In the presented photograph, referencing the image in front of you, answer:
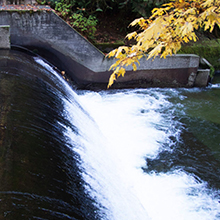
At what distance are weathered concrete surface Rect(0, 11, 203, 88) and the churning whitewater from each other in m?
1.66

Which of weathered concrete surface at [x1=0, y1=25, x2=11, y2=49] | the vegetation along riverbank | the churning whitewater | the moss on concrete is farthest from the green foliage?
the moss on concrete

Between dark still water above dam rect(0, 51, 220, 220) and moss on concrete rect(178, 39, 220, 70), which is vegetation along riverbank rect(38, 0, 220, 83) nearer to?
moss on concrete rect(178, 39, 220, 70)

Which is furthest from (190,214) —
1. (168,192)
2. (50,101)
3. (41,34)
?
(41,34)

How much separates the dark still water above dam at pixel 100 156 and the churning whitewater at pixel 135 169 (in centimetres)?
2

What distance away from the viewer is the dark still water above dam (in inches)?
106

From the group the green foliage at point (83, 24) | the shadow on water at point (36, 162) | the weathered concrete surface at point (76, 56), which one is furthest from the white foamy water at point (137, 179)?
the green foliage at point (83, 24)

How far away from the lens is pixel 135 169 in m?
4.81

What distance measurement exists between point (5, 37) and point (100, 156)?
460 centimetres

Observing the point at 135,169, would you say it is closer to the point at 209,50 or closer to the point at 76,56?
the point at 76,56

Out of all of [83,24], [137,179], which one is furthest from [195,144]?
[83,24]

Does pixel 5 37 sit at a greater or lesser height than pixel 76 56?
greater

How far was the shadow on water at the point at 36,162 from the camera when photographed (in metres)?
2.40

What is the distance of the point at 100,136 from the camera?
539 cm

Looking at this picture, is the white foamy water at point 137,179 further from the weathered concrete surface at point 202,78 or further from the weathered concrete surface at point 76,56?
the weathered concrete surface at point 202,78
